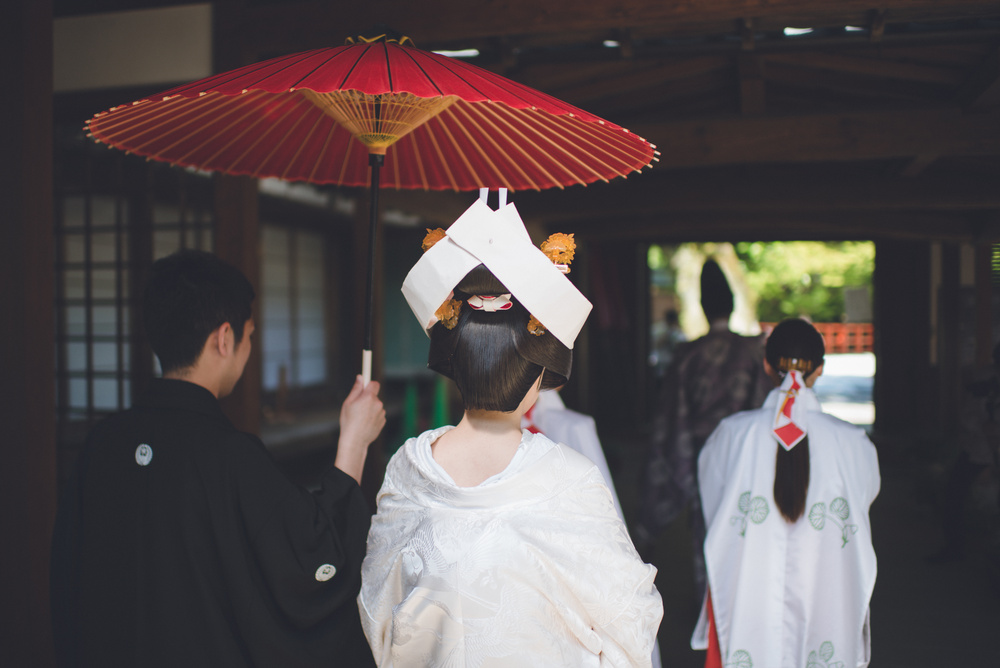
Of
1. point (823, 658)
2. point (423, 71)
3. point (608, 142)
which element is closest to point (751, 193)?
point (823, 658)

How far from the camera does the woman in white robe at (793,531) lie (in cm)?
255

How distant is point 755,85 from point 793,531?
302 centimetres

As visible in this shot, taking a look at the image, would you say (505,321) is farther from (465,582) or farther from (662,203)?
(662,203)

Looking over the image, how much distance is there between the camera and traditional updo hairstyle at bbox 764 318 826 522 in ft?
8.45

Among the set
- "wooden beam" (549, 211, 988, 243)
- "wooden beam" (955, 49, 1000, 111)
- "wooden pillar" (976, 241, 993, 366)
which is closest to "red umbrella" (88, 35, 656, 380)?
"wooden beam" (955, 49, 1000, 111)

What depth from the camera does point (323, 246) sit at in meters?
11.0

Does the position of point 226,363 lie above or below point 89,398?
above

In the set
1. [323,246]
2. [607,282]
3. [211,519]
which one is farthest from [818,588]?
[323,246]

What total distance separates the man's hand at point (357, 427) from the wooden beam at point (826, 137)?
2984 millimetres

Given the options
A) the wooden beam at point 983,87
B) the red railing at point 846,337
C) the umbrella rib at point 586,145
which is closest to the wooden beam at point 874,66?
the wooden beam at point 983,87

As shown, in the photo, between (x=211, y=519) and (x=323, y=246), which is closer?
(x=211, y=519)

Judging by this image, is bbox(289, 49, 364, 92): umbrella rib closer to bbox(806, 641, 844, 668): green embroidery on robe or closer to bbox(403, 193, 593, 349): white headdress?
bbox(403, 193, 593, 349): white headdress

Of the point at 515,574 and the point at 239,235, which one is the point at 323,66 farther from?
the point at 239,235

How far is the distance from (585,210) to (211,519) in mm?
4794
